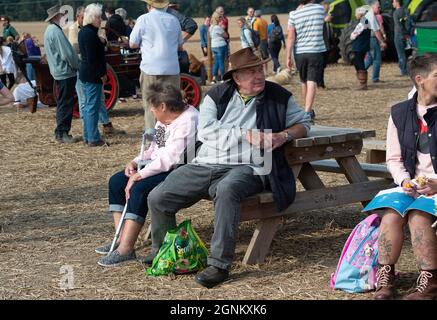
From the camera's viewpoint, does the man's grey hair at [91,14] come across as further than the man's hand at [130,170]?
Yes

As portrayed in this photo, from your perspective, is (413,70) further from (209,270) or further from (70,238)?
(70,238)

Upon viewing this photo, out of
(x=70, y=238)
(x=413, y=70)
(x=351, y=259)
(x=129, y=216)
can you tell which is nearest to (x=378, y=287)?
(x=351, y=259)

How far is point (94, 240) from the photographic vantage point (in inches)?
242

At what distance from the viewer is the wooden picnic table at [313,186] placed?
533 cm

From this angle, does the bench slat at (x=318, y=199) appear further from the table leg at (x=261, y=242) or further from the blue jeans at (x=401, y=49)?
the blue jeans at (x=401, y=49)

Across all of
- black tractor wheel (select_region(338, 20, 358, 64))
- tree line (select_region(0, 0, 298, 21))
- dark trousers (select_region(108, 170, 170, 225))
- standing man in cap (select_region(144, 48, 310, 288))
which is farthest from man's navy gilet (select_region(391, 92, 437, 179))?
tree line (select_region(0, 0, 298, 21))

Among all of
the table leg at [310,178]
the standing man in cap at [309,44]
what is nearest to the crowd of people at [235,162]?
the table leg at [310,178]

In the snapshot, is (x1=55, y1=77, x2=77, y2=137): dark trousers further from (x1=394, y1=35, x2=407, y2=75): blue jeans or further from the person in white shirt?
(x1=394, y1=35, x2=407, y2=75): blue jeans

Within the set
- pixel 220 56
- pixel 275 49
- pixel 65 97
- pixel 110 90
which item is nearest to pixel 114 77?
pixel 110 90

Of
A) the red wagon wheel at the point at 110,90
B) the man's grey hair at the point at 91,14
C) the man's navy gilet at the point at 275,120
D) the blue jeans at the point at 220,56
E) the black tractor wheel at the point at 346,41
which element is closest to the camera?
the man's navy gilet at the point at 275,120

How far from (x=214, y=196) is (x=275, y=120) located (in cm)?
63

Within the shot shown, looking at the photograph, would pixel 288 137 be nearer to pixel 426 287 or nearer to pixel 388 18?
pixel 426 287

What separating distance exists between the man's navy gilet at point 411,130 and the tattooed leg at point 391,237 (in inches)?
15.0
